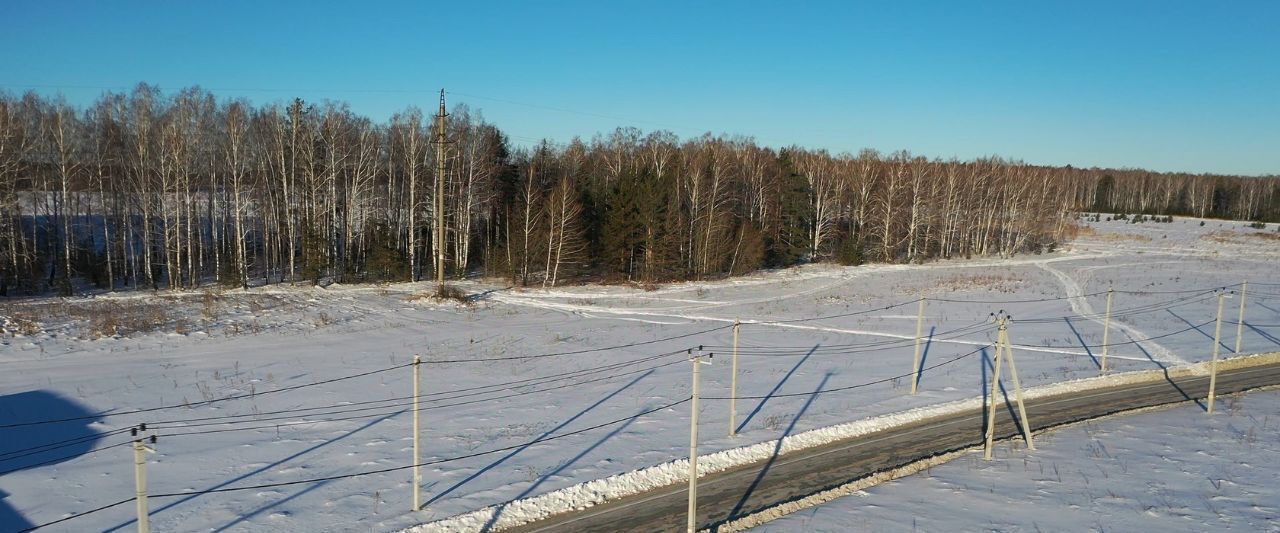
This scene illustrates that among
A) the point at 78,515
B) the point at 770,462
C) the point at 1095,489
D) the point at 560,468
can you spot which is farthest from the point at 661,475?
the point at 78,515

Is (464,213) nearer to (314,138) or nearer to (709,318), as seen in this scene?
(314,138)

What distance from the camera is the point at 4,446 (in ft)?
41.0


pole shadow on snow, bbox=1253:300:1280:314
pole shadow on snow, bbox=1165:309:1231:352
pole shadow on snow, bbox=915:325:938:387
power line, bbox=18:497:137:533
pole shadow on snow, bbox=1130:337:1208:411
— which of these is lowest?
pole shadow on snow, bbox=915:325:938:387

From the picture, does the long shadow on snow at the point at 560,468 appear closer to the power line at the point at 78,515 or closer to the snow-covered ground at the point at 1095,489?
the snow-covered ground at the point at 1095,489

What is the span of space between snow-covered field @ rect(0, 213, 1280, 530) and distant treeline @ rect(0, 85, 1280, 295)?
5089mm

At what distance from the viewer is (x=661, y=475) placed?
40.4ft

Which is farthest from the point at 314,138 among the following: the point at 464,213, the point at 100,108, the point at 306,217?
the point at 100,108

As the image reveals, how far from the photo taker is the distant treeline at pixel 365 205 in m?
36.0

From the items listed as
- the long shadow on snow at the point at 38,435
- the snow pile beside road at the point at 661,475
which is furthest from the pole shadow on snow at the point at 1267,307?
the long shadow on snow at the point at 38,435

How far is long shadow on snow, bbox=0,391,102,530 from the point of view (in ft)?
37.4

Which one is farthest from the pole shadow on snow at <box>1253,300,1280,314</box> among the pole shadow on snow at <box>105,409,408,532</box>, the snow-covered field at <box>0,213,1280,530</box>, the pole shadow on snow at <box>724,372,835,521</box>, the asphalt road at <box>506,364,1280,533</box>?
the pole shadow on snow at <box>105,409,408,532</box>

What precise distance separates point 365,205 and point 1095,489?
43453 mm

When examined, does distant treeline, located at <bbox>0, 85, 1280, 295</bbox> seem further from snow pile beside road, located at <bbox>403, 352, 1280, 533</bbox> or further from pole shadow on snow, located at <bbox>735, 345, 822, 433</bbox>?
snow pile beside road, located at <bbox>403, 352, 1280, 533</bbox>

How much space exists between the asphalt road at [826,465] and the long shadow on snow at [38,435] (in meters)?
8.07
